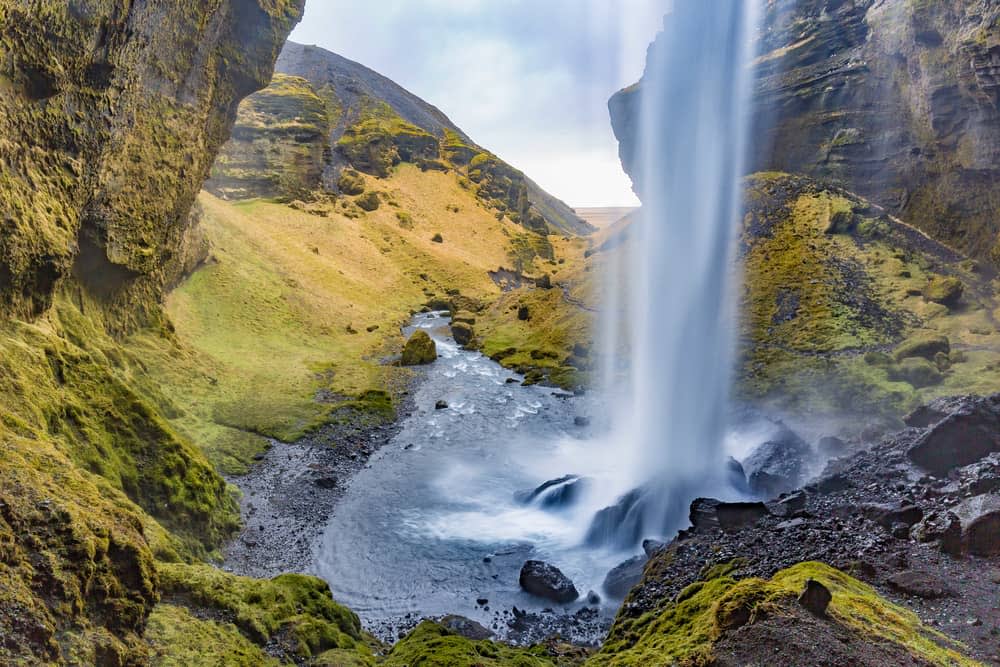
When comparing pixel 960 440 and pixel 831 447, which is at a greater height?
pixel 960 440

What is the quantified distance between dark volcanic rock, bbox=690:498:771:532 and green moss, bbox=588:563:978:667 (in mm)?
4598

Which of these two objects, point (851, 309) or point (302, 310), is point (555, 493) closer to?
point (851, 309)

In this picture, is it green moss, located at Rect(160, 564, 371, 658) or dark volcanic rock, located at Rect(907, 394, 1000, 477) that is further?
dark volcanic rock, located at Rect(907, 394, 1000, 477)

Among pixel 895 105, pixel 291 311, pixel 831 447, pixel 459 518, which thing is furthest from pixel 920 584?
pixel 895 105

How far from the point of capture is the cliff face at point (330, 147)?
83562mm

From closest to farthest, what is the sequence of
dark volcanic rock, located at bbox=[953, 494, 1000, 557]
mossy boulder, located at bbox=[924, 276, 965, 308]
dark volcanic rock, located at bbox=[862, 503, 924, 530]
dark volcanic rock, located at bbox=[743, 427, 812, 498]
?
dark volcanic rock, located at bbox=[953, 494, 1000, 557] < dark volcanic rock, located at bbox=[862, 503, 924, 530] < dark volcanic rock, located at bbox=[743, 427, 812, 498] < mossy boulder, located at bbox=[924, 276, 965, 308]

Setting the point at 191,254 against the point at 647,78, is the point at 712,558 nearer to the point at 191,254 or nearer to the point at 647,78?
the point at 647,78

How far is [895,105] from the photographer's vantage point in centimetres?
5522

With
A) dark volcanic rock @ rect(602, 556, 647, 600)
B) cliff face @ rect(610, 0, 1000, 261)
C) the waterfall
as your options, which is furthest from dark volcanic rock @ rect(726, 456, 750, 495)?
cliff face @ rect(610, 0, 1000, 261)

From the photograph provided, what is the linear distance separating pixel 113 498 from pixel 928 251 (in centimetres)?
5743

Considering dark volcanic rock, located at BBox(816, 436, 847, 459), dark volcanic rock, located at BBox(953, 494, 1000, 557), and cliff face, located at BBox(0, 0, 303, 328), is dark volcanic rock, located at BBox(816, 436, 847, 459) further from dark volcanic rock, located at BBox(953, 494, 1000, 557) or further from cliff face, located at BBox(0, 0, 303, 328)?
cliff face, located at BBox(0, 0, 303, 328)

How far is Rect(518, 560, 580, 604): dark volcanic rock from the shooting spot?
18.8 m

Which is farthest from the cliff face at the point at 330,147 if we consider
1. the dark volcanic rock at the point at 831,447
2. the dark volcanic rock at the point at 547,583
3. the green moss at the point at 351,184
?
the dark volcanic rock at the point at 831,447

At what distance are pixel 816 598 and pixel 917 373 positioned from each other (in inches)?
1144
